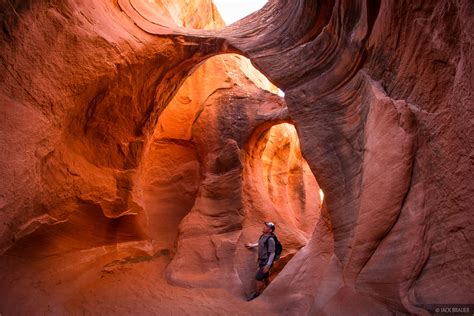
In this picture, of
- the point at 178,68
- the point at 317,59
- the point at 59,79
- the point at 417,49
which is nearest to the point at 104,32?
the point at 59,79

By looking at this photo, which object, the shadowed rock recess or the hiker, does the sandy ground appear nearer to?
the shadowed rock recess

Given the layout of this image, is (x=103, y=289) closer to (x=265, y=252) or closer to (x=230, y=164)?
(x=265, y=252)

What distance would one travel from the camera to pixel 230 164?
27.9 ft

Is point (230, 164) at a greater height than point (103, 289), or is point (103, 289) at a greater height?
point (230, 164)

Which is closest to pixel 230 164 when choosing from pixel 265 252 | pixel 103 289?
pixel 265 252

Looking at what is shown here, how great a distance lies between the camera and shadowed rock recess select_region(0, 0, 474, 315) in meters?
2.94

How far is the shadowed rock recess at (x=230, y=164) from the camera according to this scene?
2.94m

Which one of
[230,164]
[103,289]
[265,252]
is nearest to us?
[103,289]

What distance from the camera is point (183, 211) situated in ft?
28.0

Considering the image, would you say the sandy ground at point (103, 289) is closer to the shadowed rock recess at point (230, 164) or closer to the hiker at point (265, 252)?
the shadowed rock recess at point (230, 164)

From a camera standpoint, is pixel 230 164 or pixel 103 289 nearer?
pixel 103 289

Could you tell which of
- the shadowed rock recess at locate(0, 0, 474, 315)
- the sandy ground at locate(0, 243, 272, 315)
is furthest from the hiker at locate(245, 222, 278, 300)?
the sandy ground at locate(0, 243, 272, 315)

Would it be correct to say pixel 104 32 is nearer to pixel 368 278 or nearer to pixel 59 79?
pixel 59 79

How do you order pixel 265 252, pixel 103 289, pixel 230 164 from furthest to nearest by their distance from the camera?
pixel 230 164 → pixel 265 252 → pixel 103 289
